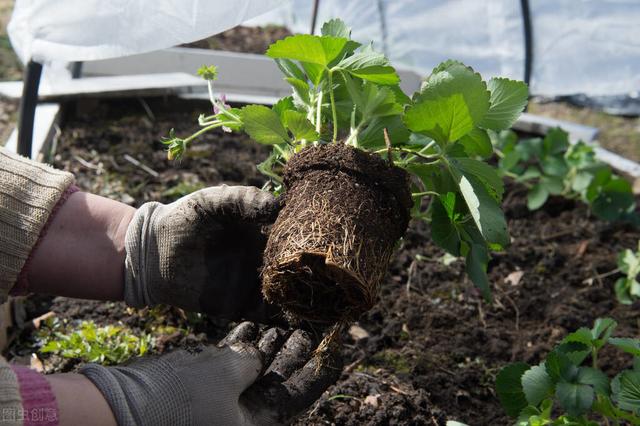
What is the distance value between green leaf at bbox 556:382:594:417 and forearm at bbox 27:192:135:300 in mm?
1000

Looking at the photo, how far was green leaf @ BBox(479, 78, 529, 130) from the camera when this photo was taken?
5.02 ft

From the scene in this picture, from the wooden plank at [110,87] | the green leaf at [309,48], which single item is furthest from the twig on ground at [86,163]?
the green leaf at [309,48]

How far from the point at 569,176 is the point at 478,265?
4.89 feet

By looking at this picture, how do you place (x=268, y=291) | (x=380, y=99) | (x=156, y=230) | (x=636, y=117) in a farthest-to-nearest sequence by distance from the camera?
1. (x=636, y=117)
2. (x=156, y=230)
3. (x=380, y=99)
4. (x=268, y=291)

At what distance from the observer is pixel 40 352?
74.5 inches

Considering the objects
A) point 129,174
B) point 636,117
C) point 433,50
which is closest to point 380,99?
point 129,174

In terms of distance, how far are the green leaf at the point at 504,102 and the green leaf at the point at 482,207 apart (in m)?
0.16

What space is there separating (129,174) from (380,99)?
5.09ft

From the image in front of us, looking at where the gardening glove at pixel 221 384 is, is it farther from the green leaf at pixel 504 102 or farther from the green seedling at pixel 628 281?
the green seedling at pixel 628 281

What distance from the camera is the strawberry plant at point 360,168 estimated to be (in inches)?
52.8

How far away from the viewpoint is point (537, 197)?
9.37 ft

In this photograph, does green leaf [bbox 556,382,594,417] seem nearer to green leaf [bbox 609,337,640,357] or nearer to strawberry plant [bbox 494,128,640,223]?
green leaf [bbox 609,337,640,357]

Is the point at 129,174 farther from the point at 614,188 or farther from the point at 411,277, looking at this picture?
the point at 614,188

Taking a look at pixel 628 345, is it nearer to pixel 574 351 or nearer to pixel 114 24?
pixel 574 351
